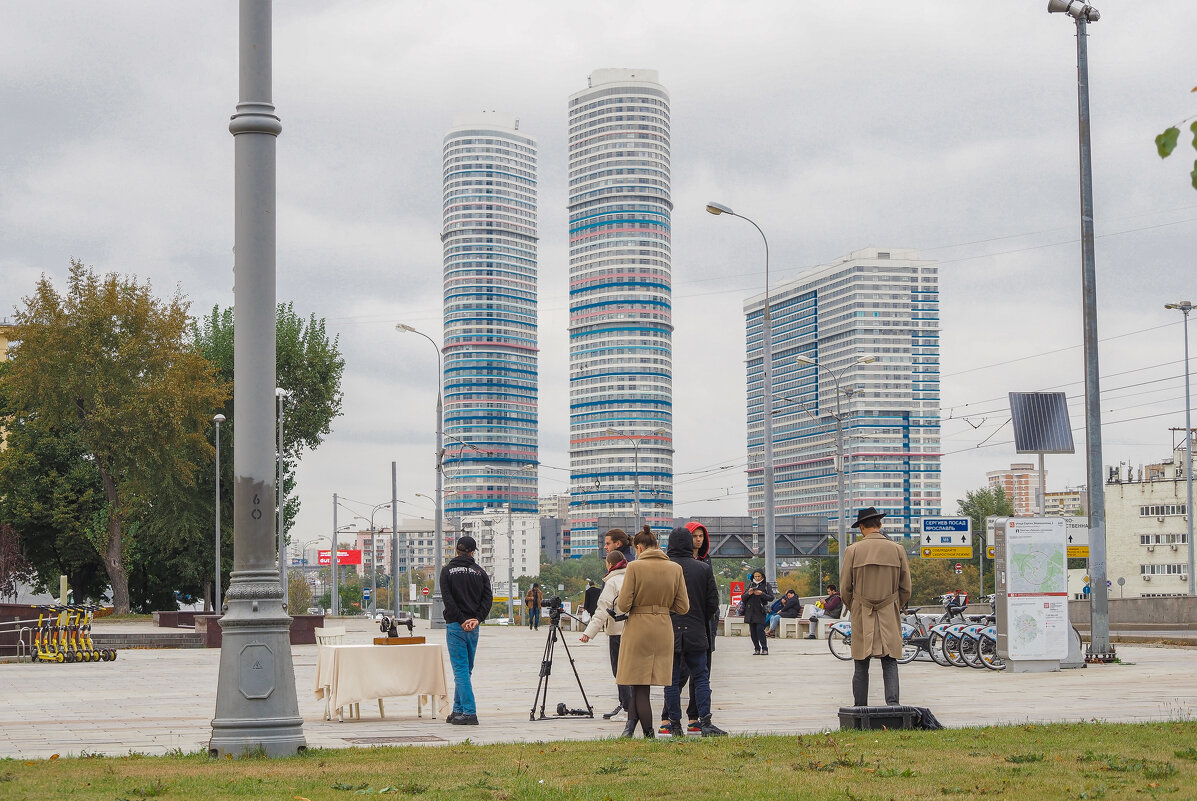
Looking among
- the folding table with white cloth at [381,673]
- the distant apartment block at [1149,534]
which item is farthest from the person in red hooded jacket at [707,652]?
the distant apartment block at [1149,534]

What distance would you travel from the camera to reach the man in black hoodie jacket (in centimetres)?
1172

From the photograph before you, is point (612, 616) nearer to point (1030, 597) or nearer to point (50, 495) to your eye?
point (1030, 597)

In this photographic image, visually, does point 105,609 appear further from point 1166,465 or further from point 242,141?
point 1166,465

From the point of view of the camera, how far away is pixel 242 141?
10469 mm

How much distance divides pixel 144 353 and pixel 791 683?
127ft

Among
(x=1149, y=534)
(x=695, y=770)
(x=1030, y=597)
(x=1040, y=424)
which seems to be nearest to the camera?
(x=695, y=770)

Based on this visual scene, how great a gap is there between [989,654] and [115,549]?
133ft

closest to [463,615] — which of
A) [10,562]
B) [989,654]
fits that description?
[989,654]

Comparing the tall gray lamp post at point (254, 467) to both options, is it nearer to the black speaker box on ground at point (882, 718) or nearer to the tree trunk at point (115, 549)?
the black speaker box on ground at point (882, 718)

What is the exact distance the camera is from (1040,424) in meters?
25.1

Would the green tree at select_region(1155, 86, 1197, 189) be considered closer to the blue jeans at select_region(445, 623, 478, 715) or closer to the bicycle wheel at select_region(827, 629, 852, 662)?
the blue jeans at select_region(445, 623, 478, 715)

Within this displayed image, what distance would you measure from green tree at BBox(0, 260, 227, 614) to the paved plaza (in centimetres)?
2443

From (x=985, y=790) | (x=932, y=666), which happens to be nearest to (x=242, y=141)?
(x=985, y=790)

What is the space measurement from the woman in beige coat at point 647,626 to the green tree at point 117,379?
139ft
